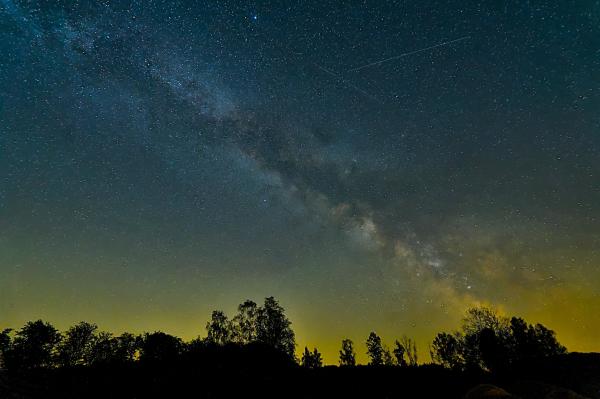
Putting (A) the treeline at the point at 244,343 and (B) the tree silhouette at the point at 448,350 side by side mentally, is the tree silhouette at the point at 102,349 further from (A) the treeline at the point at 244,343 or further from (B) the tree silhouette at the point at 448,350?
(B) the tree silhouette at the point at 448,350

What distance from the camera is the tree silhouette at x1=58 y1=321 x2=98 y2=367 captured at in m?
84.9

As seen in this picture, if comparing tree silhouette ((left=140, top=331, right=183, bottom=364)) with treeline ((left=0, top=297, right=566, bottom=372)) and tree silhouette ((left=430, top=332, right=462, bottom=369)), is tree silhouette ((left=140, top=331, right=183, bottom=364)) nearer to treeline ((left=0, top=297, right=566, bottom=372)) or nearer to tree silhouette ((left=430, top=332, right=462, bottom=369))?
treeline ((left=0, top=297, right=566, bottom=372))

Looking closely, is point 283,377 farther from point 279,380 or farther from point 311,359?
point 311,359

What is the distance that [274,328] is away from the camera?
84.1 meters

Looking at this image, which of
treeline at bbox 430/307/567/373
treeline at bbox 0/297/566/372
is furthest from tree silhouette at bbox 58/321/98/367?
treeline at bbox 430/307/567/373

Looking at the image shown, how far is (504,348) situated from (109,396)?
267ft

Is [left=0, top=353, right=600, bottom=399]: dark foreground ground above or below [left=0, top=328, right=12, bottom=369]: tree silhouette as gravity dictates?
below

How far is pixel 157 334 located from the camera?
90312 mm

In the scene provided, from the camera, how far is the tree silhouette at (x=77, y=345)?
8488 centimetres

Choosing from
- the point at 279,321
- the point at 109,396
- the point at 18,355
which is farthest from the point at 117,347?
the point at 109,396

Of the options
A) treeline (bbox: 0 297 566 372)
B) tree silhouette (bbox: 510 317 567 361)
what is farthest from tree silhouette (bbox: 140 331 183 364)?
tree silhouette (bbox: 510 317 567 361)

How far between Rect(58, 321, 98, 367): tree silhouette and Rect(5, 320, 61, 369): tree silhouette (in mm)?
1989

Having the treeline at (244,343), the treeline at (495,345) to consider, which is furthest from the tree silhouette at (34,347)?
the treeline at (495,345)

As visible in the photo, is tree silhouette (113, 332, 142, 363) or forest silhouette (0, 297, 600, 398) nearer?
forest silhouette (0, 297, 600, 398)
